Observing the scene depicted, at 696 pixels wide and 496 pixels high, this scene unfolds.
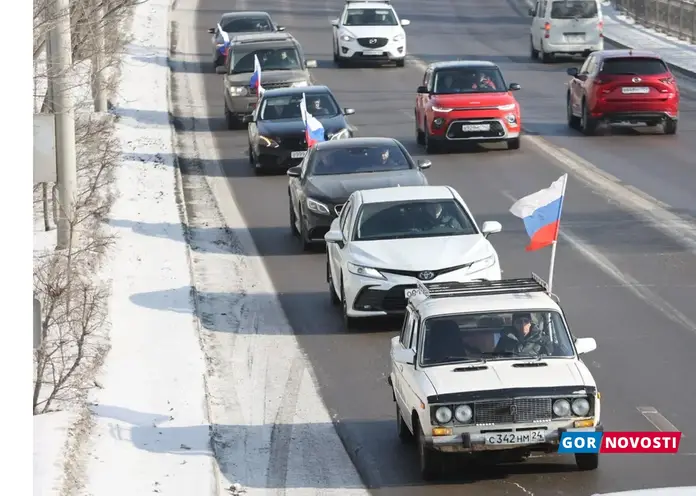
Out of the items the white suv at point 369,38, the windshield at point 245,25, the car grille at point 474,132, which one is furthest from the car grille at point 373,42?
the car grille at point 474,132

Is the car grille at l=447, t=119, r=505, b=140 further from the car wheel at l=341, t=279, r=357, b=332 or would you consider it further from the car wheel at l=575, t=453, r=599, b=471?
the car wheel at l=575, t=453, r=599, b=471

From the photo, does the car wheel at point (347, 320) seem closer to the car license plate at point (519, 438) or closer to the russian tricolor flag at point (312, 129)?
the car license plate at point (519, 438)

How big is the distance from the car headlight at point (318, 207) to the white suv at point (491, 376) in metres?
8.03

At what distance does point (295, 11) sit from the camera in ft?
201

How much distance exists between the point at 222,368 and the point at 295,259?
5.84m

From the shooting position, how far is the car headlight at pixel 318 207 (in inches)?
840

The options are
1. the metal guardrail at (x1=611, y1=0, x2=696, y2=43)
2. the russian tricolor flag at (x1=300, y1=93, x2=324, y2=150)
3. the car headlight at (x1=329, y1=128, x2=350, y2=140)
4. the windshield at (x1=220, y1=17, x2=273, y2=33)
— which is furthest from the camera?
the metal guardrail at (x1=611, y1=0, x2=696, y2=43)

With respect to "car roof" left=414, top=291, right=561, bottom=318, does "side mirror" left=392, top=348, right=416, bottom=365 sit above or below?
below

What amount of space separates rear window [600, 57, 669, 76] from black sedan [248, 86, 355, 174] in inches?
229

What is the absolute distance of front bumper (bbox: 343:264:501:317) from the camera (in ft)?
55.5

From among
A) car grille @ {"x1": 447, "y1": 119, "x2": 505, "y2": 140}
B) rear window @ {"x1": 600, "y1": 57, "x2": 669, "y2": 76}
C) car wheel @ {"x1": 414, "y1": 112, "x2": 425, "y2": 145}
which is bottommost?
car wheel @ {"x1": 414, "y1": 112, "x2": 425, "y2": 145}

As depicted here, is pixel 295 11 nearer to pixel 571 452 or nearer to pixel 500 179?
pixel 500 179

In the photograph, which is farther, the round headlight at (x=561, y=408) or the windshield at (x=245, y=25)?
the windshield at (x=245, y=25)

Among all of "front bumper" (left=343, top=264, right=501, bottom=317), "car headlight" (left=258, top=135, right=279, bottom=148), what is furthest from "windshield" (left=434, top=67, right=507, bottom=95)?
"front bumper" (left=343, top=264, right=501, bottom=317)
